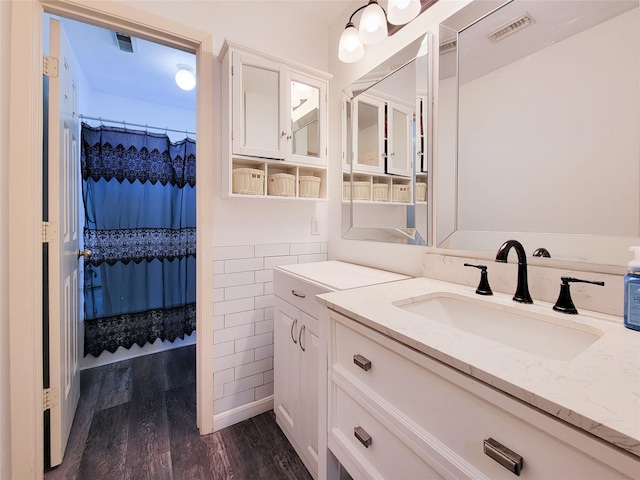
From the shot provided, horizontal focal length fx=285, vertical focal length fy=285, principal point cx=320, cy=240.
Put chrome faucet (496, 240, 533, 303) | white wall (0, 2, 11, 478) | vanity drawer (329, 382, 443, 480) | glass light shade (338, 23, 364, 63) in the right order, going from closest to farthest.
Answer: vanity drawer (329, 382, 443, 480)
chrome faucet (496, 240, 533, 303)
white wall (0, 2, 11, 478)
glass light shade (338, 23, 364, 63)

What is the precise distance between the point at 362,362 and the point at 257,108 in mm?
1354

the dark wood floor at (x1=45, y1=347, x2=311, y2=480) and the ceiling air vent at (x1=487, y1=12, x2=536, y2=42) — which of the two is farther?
the dark wood floor at (x1=45, y1=347, x2=311, y2=480)

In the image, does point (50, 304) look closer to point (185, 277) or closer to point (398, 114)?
point (185, 277)

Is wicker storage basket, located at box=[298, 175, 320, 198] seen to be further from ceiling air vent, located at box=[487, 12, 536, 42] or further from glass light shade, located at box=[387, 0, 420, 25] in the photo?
ceiling air vent, located at box=[487, 12, 536, 42]

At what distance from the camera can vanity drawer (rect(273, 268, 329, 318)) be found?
1.20 metres

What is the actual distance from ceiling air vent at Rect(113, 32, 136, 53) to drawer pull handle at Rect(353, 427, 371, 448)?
2442 millimetres

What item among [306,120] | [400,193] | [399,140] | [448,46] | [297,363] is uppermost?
[448,46]

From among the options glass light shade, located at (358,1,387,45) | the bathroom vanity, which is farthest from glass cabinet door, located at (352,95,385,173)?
the bathroom vanity

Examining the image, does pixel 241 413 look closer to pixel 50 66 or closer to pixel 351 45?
pixel 50 66

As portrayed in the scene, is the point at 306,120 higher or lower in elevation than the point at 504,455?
higher

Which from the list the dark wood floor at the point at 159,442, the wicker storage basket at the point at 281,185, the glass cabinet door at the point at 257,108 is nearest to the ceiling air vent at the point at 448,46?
the glass cabinet door at the point at 257,108

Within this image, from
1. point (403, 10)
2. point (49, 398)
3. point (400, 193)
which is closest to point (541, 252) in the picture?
point (400, 193)

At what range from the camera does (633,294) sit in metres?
0.67

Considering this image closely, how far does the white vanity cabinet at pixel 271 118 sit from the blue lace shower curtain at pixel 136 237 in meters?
1.28
